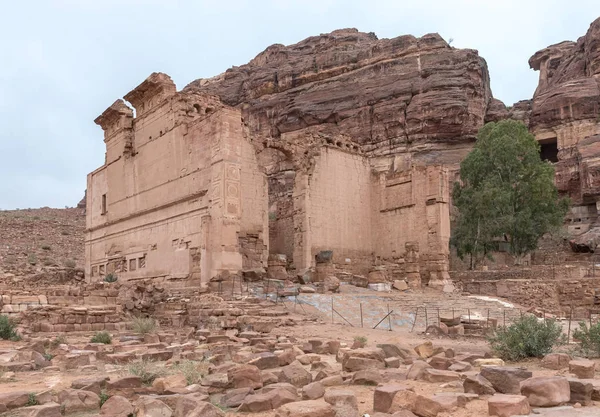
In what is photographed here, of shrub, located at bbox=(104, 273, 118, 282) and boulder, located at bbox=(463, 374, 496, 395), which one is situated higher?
shrub, located at bbox=(104, 273, 118, 282)

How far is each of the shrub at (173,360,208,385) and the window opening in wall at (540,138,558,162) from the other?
4653cm

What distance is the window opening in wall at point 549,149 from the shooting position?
49.4 meters

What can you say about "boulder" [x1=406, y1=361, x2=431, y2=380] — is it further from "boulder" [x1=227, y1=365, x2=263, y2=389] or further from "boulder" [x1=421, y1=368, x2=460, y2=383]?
"boulder" [x1=227, y1=365, x2=263, y2=389]

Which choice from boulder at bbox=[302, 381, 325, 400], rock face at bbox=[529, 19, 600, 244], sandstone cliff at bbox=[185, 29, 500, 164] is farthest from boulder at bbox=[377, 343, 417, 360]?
sandstone cliff at bbox=[185, 29, 500, 164]

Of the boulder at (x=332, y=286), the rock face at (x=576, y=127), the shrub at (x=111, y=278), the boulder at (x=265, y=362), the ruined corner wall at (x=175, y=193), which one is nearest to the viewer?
the boulder at (x=265, y=362)

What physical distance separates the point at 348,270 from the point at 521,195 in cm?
1338

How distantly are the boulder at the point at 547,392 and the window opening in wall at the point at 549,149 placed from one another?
47.4 m

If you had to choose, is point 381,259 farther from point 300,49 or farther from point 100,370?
point 300,49

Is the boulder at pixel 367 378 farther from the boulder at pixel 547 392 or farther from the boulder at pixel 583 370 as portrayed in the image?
the boulder at pixel 583 370

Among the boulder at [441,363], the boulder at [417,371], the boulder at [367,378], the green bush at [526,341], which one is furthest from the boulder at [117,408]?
the green bush at [526,341]

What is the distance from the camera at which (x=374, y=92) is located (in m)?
51.8

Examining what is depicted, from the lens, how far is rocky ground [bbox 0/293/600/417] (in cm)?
550

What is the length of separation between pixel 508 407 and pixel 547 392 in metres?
0.65

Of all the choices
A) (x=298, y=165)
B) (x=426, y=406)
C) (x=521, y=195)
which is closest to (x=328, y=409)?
(x=426, y=406)
